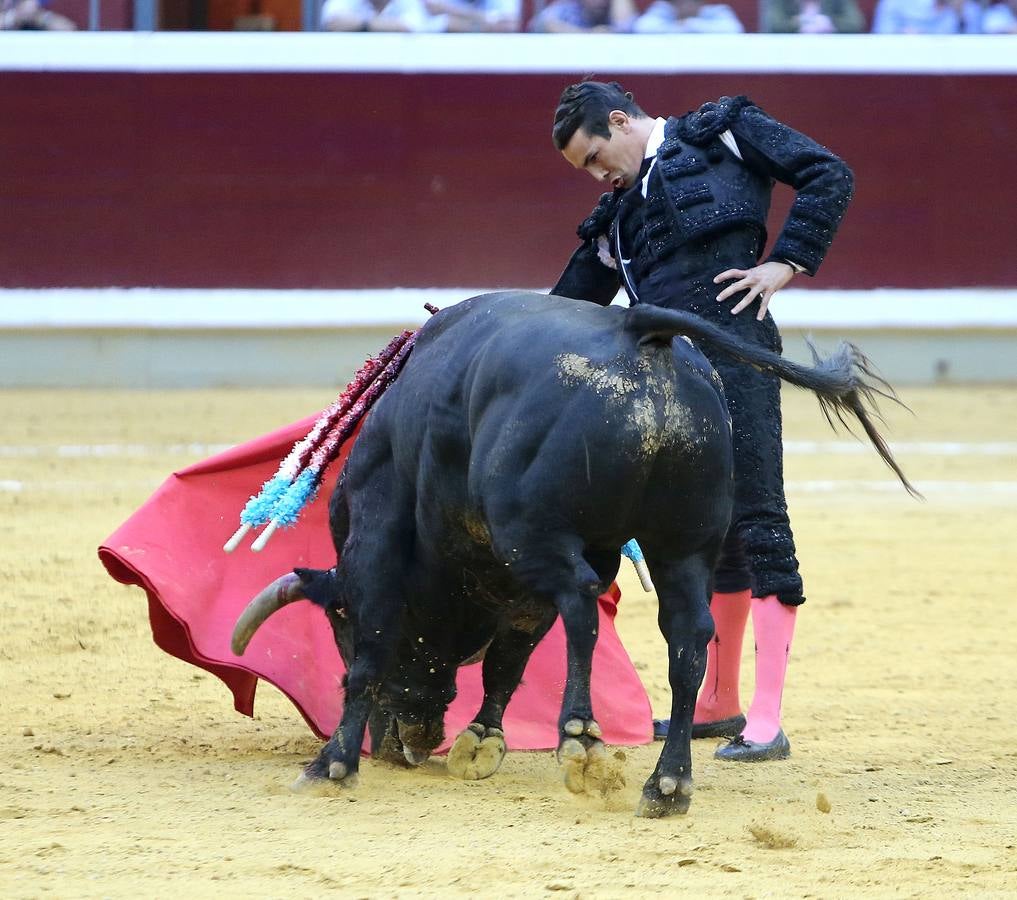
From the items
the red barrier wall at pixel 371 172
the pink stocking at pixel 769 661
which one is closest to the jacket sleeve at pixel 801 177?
the pink stocking at pixel 769 661

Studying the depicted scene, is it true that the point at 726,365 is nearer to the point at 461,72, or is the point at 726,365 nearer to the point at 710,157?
the point at 710,157

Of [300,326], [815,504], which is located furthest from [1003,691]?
[300,326]

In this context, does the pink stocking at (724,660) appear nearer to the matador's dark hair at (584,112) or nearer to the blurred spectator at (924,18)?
the matador's dark hair at (584,112)

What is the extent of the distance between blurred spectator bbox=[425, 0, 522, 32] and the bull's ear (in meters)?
8.05

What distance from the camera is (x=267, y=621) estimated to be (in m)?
3.81

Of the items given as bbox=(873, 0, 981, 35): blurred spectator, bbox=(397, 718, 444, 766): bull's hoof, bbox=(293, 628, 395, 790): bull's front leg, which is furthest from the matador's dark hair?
bbox=(873, 0, 981, 35): blurred spectator

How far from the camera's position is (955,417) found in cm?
980

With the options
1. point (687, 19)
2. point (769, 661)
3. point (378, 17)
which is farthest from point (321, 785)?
point (687, 19)

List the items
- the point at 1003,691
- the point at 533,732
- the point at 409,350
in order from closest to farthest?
1. the point at 409,350
2. the point at 533,732
3. the point at 1003,691

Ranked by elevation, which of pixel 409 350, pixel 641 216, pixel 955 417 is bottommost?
pixel 955 417

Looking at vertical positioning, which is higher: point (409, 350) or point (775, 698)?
point (409, 350)

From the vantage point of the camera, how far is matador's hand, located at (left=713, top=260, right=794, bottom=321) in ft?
11.2

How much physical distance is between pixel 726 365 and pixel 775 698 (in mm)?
735

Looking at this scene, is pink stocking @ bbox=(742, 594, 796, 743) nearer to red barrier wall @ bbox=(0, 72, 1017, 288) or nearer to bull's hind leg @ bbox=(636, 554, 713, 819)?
bull's hind leg @ bbox=(636, 554, 713, 819)
